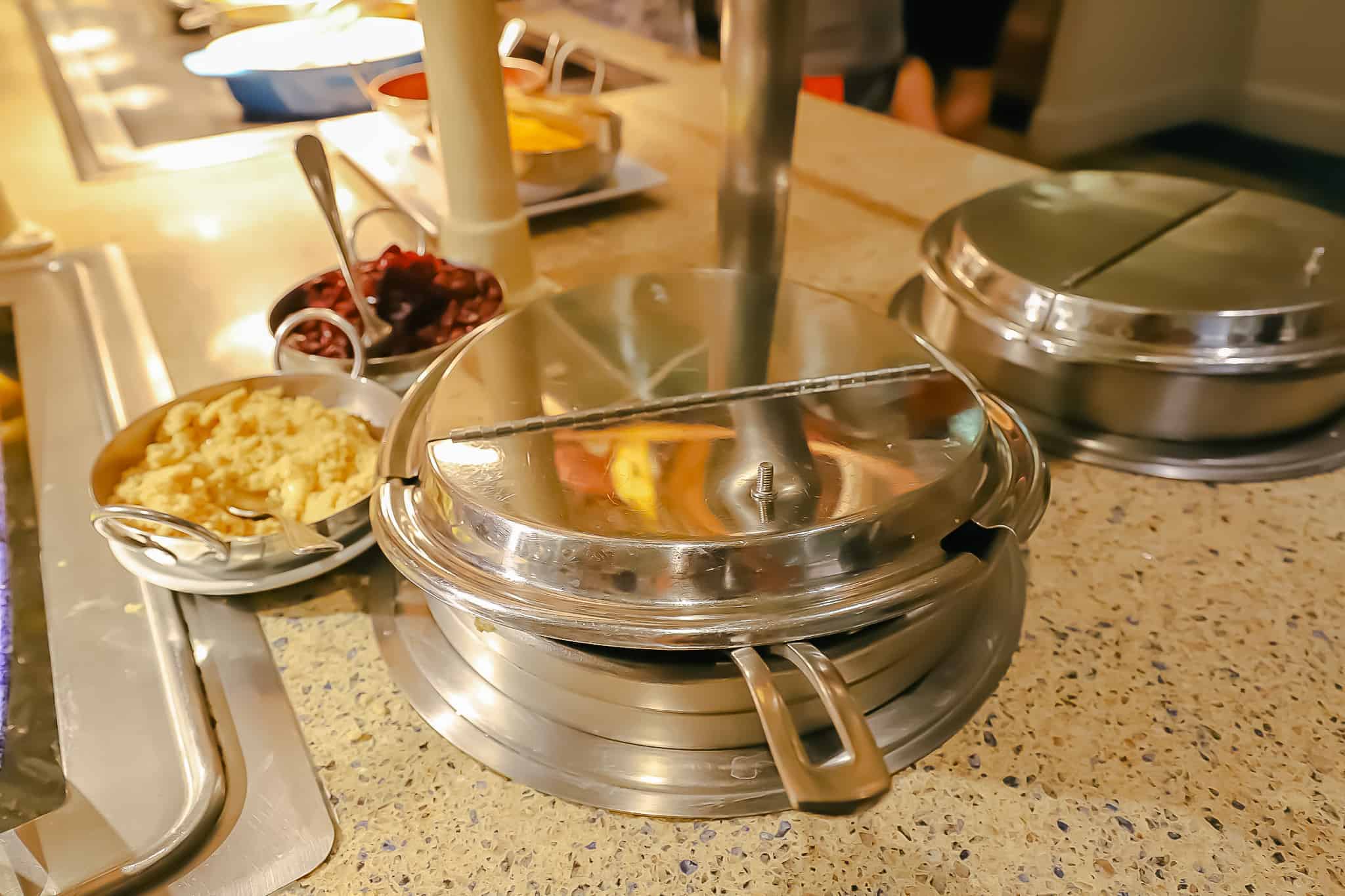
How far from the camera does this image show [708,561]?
388 millimetres

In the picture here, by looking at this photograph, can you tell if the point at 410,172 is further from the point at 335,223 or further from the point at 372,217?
the point at 335,223

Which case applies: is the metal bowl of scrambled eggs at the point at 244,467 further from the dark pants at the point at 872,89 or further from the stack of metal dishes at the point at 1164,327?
the dark pants at the point at 872,89

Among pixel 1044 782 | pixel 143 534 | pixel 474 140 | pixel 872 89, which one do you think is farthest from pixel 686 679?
pixel 872 89

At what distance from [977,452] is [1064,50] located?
1.31m

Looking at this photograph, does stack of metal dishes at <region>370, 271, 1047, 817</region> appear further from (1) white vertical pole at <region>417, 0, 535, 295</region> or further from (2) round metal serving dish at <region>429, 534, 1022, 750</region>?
(1) white vertical pole at <region>417, 0, 535, 295</region>

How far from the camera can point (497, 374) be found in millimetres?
512

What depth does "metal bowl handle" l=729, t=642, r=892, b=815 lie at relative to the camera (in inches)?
11.8

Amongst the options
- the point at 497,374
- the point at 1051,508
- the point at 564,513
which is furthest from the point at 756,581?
the point at 1051,508

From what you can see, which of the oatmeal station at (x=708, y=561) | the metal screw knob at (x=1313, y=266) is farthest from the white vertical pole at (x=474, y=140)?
the metal screw knob at (x=1313, y=266)

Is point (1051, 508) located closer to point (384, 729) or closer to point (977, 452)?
point (977, 452)

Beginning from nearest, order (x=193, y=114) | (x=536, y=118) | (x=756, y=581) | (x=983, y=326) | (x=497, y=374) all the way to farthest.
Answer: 1. (x=756, y=581)
2. (x=497, y=374)
3. (x=983, y=326)
4. (x=536, y=118)
5. (x=193, y=114)

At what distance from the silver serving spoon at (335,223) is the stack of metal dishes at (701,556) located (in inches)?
7.7

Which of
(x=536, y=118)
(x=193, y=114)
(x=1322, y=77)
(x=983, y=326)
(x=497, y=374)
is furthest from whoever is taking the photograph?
(x=193, y=114)

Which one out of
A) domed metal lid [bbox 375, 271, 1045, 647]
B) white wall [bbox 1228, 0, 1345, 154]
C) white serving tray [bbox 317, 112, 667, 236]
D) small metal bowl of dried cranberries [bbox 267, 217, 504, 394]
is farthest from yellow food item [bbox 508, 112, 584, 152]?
white wall [bbox 1228, 0, 1345, 154]
